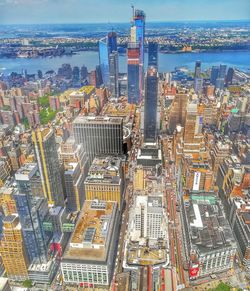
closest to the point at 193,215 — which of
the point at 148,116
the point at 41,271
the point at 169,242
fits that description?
the point at 169,242

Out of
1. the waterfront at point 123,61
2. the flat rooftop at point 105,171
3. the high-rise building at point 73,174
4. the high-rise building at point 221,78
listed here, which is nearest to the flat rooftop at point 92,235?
the flat rooftop at point 105,171

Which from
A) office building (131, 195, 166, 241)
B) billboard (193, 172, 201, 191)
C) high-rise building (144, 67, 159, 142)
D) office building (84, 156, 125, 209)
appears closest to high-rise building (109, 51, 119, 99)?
high-rise building (144, 67, 159, 142)

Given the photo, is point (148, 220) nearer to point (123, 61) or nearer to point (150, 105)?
point (150, 105)

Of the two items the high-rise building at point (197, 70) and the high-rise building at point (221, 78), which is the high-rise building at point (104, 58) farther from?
the high-rise building at point (221, 78)

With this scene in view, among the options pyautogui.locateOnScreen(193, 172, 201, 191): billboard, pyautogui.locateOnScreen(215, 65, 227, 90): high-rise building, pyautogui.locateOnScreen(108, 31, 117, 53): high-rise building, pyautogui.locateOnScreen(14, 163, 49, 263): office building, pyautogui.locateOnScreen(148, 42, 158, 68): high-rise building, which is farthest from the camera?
pyautogui.locateOnScreen(108, 31, 117, 53): high-rise building

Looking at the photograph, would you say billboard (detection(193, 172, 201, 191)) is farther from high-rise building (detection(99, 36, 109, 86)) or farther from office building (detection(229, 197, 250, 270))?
high-rise building (detection(99, 36, 109, 86))

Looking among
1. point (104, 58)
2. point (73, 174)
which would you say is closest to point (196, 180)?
point (73, 174)

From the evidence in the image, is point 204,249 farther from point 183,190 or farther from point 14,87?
point 14,87
